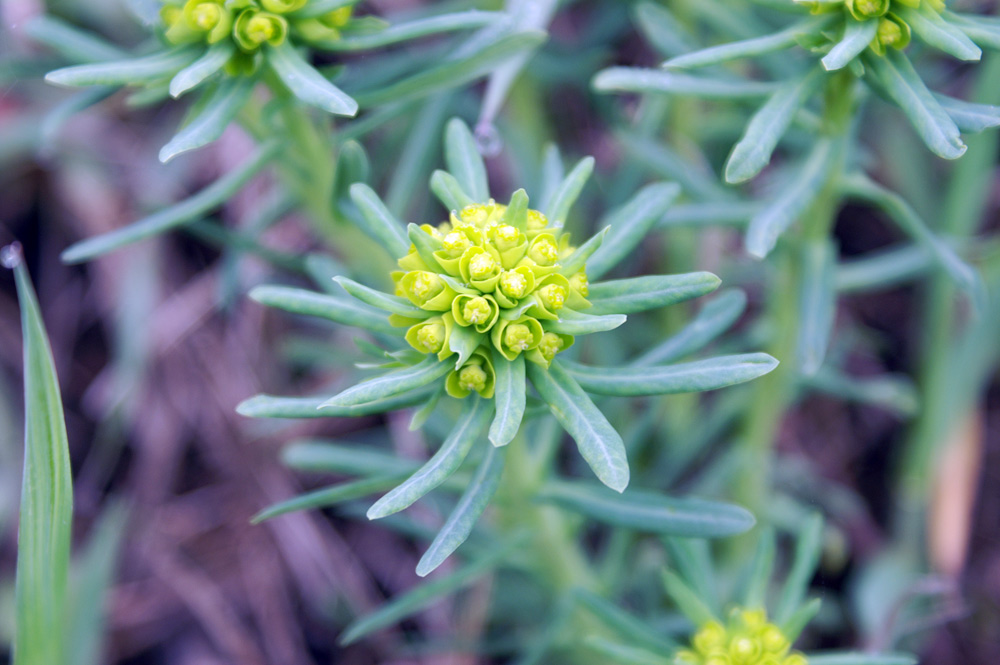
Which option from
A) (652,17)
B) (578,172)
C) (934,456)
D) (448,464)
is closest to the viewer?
(448,464)

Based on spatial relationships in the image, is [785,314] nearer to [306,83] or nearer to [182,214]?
[306,83]

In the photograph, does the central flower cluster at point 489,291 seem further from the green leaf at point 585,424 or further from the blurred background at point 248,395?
the blurred background at point 248,395

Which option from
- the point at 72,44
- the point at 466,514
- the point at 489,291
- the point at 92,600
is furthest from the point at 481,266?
the point at 92,600

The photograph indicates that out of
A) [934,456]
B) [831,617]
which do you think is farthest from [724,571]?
[934,456]

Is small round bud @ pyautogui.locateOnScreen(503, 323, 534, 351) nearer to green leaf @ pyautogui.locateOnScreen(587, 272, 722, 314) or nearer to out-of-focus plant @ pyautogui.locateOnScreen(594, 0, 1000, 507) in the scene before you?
green leaf @ pyautogui.locateOnScreen(587, 272, 722, 314)

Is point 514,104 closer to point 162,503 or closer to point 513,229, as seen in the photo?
point 513,229

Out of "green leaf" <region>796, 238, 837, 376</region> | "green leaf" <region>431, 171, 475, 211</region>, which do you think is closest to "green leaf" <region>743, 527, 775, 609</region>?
"green leaf" <region>796, 238, 837, 376</region>

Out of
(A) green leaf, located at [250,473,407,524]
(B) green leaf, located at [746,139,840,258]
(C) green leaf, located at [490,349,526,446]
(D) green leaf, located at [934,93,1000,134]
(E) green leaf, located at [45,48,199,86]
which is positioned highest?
(E) green leaf, located at [45,48,199,86]
